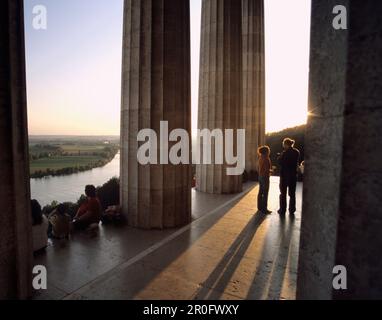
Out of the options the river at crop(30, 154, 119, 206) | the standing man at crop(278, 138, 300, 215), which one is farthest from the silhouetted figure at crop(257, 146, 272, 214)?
the river at crop(30, 154, 119, 206)

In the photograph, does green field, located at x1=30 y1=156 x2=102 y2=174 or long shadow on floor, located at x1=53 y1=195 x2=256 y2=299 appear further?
green field, located at x1=30 y1=156 x2=102 y2=174

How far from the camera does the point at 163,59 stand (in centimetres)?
843

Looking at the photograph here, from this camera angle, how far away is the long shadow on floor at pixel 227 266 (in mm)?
4909

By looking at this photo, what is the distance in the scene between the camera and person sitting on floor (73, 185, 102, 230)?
26.2 ft

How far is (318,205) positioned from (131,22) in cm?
814

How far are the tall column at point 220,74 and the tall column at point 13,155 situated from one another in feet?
33.1

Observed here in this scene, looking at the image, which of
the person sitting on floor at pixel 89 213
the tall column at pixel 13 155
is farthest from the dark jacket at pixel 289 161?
the tall column at pixel 13 155

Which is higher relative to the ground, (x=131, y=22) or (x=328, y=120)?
(x=131, y=22)

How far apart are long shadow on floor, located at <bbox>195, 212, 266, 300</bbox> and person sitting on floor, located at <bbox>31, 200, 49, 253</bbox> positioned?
4.06 m

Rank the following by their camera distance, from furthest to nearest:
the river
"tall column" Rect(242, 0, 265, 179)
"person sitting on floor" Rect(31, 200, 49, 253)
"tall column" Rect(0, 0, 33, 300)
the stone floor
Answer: the river, "tall column" Rect(242, 0, 265, 179), "person sitting on floor" Rect(31, 200, 49, 253), the stone floor, "tall column" Rect(0, 0, 33, 300)

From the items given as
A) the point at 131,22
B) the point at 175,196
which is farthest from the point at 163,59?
the point at 175,196

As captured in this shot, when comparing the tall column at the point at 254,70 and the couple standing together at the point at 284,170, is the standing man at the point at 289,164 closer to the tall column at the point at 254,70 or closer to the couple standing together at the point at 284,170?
the couple standing together at the point at 284,170

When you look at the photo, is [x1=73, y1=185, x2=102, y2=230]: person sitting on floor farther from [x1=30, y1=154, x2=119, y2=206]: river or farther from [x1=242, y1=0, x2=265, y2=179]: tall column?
[x1=242, y1=0, x2=265, y2=179]: tall column
